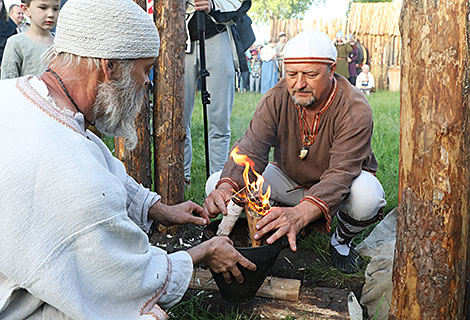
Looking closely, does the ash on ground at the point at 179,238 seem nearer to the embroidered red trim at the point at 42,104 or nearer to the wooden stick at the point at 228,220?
the wooden stick at the point at 228,220

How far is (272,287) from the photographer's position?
287 centimetres

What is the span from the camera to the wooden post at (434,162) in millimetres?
2025

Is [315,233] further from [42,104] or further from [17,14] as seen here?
[17,14]

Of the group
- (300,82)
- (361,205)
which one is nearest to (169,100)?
(300,82)

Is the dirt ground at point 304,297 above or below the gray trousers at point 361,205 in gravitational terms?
below

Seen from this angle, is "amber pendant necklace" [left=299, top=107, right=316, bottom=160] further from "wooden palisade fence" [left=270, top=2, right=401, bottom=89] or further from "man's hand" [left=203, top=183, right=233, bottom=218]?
"wooden palisade fence" [left=270, top=2, right=401, bottom=89]

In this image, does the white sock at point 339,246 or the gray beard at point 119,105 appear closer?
the gray beard at point 119,105

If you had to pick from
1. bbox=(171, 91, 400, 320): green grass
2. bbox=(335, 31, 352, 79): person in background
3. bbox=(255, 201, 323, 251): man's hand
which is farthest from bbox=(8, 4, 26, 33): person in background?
bbox=(335, 31, 352, 79): person in background

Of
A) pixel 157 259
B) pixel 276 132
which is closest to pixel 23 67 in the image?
pixel 276 132

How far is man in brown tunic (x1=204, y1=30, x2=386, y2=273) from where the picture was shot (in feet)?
10.1

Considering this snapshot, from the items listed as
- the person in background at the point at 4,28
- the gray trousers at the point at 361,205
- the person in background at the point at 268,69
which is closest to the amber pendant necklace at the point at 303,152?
the gray trousers at the point at 361,205

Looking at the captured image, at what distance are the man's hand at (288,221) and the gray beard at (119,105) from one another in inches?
34.1

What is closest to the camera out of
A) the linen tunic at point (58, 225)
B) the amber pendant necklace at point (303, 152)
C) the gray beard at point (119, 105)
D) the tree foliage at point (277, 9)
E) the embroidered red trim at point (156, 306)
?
the linen tunic at point (58, 225)

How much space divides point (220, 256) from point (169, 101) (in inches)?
67.6
